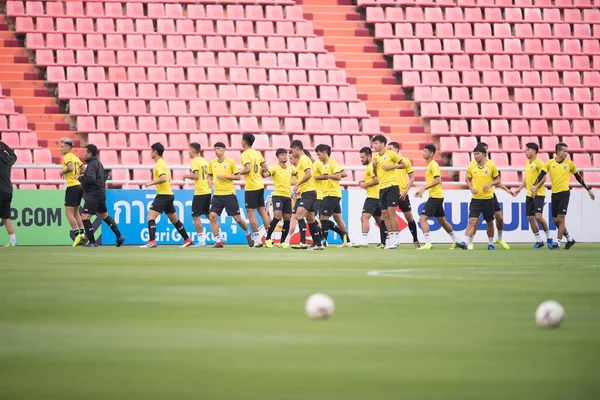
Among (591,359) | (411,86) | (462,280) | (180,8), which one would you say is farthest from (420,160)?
(591,359)

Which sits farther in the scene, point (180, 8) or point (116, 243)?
point (180, 8)

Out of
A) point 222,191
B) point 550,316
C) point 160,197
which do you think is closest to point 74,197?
point 160,197

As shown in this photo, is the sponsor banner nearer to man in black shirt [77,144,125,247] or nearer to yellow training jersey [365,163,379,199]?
yellow training jersey [365,163,379,199]

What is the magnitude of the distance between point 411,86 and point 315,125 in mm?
3675

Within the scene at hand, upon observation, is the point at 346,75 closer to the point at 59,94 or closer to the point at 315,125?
the point at 315,125

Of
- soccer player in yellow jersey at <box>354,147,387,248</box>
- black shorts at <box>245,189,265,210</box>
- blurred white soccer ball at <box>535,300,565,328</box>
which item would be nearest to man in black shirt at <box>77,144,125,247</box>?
black shorts at <box>245,189,265,210</box>

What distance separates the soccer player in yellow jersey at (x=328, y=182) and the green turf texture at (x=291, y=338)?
9.53 metres

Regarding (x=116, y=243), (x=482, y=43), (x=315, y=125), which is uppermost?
(x=482, y=43)

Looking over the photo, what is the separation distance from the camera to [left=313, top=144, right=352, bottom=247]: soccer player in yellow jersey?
70.3 ft

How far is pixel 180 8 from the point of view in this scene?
30.8 metres

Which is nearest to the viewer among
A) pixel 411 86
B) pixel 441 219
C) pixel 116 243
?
pixel 441 219

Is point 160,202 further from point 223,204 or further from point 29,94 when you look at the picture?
point 29,94

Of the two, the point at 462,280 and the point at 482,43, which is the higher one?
the point at 482,43

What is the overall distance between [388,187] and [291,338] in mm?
14972
